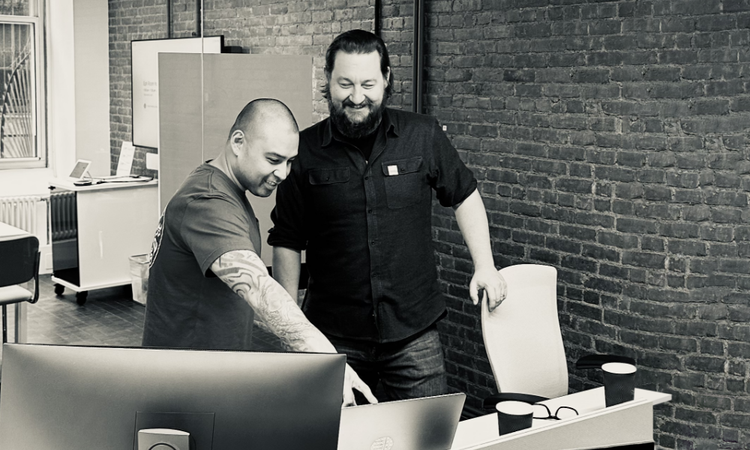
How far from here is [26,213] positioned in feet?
11.9

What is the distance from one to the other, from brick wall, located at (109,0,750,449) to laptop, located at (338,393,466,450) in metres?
2.48

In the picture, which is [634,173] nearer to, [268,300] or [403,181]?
[403,181]

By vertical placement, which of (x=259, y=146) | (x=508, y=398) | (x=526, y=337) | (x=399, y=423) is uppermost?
(x=259, y=146)

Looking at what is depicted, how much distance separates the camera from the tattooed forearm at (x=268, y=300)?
1.94 m

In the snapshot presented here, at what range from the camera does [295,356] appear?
1.54m

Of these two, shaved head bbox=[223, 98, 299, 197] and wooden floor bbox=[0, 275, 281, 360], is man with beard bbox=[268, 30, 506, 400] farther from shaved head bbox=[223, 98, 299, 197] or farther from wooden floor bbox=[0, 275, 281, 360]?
wooden floor bbox=[0, 275, 281, 360]

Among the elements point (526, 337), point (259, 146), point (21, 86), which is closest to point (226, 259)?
point (259, 146)

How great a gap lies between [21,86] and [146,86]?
57 cm

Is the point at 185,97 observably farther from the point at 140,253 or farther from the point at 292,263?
the point at 292,263

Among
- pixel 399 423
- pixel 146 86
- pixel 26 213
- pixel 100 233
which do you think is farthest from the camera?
pixel 100 233

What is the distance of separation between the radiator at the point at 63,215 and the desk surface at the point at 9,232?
16 cm

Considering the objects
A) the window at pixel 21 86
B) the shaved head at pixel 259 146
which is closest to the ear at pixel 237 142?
the shaved head at pixel 259 146

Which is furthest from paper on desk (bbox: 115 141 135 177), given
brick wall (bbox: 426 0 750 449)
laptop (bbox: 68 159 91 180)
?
brick wall (bbox: 426 0 750 449)

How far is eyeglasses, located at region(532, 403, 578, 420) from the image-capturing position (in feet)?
8.67
